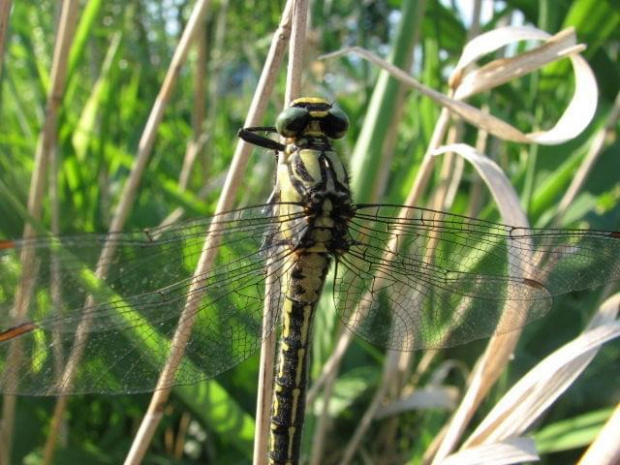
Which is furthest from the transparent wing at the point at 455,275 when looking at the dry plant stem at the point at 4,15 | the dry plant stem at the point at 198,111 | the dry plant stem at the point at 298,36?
the dry plant stem at the point at 198,111

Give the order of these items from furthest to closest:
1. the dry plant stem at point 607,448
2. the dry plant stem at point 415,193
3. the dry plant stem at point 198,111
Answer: the dry plant stem at point 198,111
the dry plant stem at point 415,193
the dry plant stem at point 607,448

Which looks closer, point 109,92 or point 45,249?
point 45,249

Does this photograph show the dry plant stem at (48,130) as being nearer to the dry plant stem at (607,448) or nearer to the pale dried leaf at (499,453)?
the pale dried leaf at (499,453)

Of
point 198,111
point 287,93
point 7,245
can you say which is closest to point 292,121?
point 287,93

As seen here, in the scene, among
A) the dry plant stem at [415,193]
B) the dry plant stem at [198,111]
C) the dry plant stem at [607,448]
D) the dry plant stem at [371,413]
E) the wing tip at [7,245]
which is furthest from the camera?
the dry plant stem at [198,111]

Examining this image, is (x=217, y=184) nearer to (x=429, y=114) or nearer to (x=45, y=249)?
(x=429, y=114)

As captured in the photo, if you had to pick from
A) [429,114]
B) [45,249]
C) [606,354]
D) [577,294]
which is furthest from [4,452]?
[577,294]
